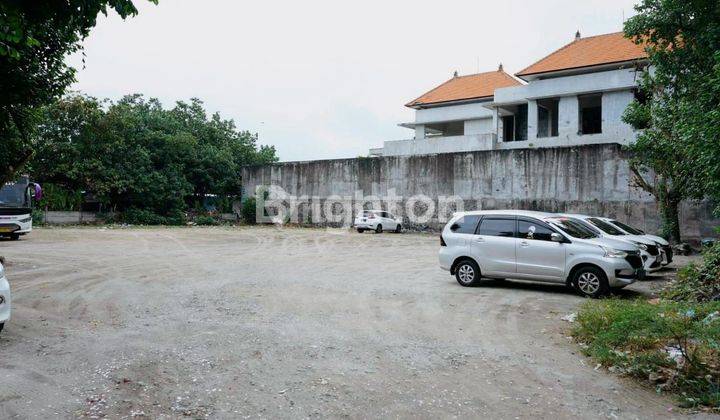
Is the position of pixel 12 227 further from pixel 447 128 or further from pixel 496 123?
pixel 447 128

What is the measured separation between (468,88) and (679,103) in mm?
24678

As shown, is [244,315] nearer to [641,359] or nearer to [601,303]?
[641,359]

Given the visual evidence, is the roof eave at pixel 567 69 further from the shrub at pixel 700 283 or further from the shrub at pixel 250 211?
the shrub at pixel 250 211

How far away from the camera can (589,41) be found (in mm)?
30453

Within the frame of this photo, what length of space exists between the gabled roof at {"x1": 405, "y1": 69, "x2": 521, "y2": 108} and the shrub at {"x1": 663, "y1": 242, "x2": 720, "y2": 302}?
1043 inches

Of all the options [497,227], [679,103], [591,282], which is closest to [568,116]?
[679,103]

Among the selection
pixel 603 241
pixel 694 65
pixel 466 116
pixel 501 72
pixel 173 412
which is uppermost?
pixel 501 72

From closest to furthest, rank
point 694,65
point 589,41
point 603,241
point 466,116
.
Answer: point 603,241, point 694,65, point 589,41, point 466,116

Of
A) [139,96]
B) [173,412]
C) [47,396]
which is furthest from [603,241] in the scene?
[139,96]

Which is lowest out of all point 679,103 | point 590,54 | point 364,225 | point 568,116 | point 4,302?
point 4,302

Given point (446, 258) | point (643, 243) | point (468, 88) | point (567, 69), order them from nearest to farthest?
1. point (446, 258)
2. point (643, 243)
3. point (567, 69)
4. point (468, 88)

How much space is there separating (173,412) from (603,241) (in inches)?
336

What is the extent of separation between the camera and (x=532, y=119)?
2995 cm

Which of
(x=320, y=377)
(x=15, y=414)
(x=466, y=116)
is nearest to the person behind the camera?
(x=15, y=414)
